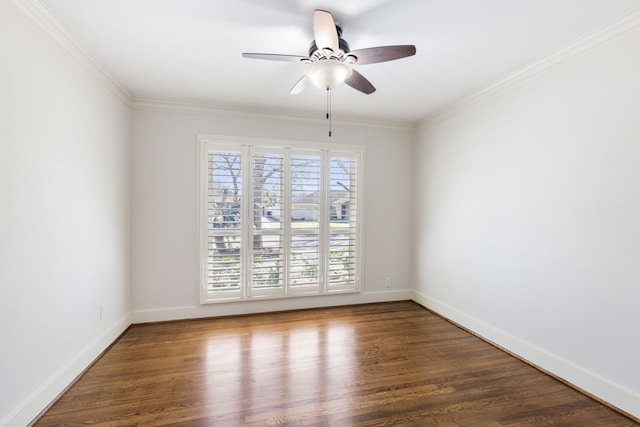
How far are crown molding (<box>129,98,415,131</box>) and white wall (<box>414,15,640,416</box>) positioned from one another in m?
1.09

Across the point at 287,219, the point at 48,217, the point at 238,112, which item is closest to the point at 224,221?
the point at 287,219

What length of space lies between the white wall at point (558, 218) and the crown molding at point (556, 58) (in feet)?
0.10

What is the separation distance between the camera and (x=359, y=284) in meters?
3.99

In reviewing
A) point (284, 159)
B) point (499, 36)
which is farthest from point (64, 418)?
point (499, 36)

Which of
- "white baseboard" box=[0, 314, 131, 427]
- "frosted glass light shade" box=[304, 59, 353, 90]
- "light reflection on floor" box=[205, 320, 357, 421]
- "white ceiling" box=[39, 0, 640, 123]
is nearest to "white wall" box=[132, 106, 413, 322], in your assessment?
"white ceiling" box=[39, 0, 640, 123]

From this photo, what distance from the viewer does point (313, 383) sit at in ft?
7.14

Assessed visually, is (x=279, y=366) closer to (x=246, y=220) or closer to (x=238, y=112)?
(x=246, y=220)

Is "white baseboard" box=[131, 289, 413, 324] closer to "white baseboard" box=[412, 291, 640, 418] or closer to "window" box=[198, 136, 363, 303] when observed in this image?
"window" box=[198, 136, 363, 303]

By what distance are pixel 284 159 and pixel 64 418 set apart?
296cm

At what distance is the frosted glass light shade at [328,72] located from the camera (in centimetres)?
198

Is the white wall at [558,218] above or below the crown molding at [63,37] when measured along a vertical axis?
below

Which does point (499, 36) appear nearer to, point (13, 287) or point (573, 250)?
point (573, 250)

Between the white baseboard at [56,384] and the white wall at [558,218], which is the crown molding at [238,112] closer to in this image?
the white wall at [558,218]

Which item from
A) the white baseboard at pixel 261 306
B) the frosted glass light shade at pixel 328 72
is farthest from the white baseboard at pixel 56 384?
the frosted glass light shade at pixel 328 72
